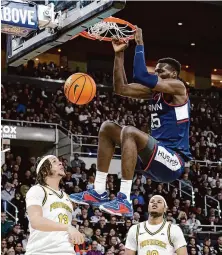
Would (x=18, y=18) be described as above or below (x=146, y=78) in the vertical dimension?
above

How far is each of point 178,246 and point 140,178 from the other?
10469mm

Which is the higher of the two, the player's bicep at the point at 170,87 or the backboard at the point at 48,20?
the backboard at the point at 48,20

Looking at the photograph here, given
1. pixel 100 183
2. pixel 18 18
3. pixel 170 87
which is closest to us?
pixel 170 87

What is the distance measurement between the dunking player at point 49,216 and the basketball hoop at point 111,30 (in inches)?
67.7

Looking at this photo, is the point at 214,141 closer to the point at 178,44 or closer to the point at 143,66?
the point at 178,44

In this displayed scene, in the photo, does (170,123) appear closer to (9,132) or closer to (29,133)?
(9,132)

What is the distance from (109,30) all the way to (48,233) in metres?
2.60

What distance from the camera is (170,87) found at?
6.59 m

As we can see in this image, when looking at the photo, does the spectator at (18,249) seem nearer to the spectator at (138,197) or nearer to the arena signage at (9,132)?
the spectator at (138,197)

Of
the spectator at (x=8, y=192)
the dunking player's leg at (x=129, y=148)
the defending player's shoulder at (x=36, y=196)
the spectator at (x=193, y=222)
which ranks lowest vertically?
the spectator at (x=193, y=222)

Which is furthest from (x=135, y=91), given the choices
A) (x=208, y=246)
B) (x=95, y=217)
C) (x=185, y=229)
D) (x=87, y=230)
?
(x=185, y=229)

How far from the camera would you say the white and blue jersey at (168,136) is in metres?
6.66

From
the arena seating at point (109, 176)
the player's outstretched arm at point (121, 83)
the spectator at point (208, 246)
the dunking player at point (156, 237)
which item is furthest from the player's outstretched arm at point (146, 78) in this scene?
the spectator at point (208, 246)

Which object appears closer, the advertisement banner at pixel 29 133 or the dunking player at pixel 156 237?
the dunking player at pixel 156 237
